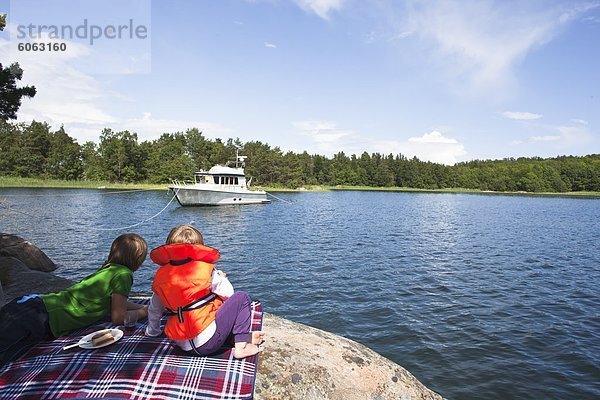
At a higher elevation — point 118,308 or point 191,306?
point 191,306

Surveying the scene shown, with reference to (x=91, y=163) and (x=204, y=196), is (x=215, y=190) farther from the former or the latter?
(x=91, y=163)

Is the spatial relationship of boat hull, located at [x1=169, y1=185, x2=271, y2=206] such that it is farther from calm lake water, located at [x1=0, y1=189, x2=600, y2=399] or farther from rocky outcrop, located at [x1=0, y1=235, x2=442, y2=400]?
rocky outcrop, located at [x1=0, y1=235, x2=442, y2=400]

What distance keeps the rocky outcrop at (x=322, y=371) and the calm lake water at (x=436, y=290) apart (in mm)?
3070

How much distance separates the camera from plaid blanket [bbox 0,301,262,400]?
122 inches

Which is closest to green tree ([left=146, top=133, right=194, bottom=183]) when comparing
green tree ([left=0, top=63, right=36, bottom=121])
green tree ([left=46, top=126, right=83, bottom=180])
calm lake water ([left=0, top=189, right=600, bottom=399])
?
green tree ([left=46, top=126, right=83, bottom=180])

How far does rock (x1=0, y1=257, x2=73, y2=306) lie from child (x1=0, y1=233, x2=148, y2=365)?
10.2ft

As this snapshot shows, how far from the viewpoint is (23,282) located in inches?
282

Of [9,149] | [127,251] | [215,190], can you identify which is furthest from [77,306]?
[9,149]

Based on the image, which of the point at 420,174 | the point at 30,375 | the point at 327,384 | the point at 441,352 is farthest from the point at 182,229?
the point at 420,174

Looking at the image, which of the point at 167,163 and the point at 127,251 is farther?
the point at 167,163

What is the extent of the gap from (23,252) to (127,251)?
10.7 metres

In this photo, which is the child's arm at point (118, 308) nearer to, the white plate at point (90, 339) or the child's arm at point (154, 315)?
the white plate at point (90, 339)

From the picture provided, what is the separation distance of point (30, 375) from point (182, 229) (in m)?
1.76

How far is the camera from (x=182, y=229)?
12.5ft
